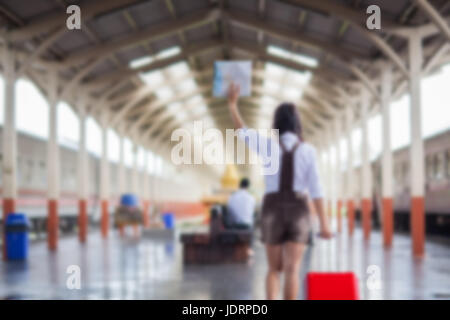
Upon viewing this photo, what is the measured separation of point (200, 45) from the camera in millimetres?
21484

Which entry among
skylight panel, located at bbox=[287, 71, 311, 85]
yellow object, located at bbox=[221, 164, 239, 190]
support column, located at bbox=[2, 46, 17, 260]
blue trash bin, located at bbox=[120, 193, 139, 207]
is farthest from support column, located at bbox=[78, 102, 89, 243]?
skylight panel, located at bbox=[287, 71, 311, 85]

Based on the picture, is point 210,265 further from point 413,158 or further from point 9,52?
point 9,52

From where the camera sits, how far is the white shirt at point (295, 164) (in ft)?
13.6

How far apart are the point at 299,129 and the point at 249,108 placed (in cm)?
2956

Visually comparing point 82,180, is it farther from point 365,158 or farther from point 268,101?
point 268,101

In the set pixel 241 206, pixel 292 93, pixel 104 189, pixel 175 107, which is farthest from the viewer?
pixel 175 107

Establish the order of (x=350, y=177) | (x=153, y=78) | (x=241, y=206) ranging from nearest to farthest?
(x=241, y=206) → (x=153, y=78) → (x=350, y=177)

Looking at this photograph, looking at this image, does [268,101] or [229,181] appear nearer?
[229,181]

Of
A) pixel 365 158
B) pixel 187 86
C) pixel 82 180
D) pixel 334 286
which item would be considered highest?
pixel 187 86

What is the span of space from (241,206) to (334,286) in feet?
24.5

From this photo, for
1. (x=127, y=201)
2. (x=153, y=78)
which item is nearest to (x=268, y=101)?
(x=153, y=78)

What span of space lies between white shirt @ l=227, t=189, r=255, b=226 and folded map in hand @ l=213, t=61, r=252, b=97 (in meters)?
6.49

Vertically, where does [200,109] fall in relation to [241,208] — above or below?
above

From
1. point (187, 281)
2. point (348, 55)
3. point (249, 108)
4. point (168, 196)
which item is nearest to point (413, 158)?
point (348, 55)
